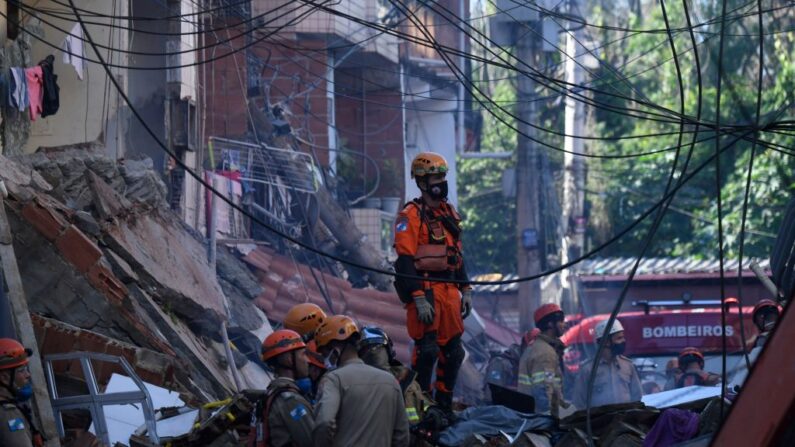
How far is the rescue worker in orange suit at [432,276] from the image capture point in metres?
9.33

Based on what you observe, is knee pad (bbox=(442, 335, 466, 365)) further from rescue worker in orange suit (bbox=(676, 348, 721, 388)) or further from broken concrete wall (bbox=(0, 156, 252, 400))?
Result: rescue worker in orange suit (bbox=(676, 348, 721, 388))

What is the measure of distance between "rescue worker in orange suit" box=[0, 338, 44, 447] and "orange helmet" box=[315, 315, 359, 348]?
1.84 meters

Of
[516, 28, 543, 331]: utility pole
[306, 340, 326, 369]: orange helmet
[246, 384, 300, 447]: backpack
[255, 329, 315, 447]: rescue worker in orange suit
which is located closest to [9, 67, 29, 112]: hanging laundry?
[306, 340, 326, 369]: orange helmet

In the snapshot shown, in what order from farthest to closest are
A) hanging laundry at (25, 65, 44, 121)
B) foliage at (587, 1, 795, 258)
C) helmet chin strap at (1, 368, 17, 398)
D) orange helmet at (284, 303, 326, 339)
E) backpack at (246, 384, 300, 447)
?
1. foliage at (587, 1, 795, 258)
2. hanging laundry at (25, 65, 44, 121)
3. orange helmet at (284, 303, 326, 339)
4. helmet chin strap at (1, 368, 17, 398)
5. backpack at (246, 384, 300, 447)

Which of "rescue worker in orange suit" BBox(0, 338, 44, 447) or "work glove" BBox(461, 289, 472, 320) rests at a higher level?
"work glove" BBox(461, 289, 472, 320)

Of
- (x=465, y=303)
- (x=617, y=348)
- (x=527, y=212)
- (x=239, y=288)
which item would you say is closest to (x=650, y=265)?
(x=527, y=212)

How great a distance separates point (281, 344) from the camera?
25.4ft

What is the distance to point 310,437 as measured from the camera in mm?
7102

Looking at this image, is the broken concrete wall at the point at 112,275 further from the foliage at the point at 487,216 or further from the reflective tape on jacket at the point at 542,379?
the foliage at the point at 487,216

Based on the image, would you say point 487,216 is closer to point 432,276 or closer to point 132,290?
point 132,290

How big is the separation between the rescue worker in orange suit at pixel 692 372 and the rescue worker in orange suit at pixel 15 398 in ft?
23.2

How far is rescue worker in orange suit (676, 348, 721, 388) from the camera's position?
1282cm

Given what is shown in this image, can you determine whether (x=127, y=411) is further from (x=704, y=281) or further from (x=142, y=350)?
(x=704, y=281)

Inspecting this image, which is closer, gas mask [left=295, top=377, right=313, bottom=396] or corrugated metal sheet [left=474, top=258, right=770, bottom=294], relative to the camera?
gas mask [left=295, top=377, right=313, bottom=396]
